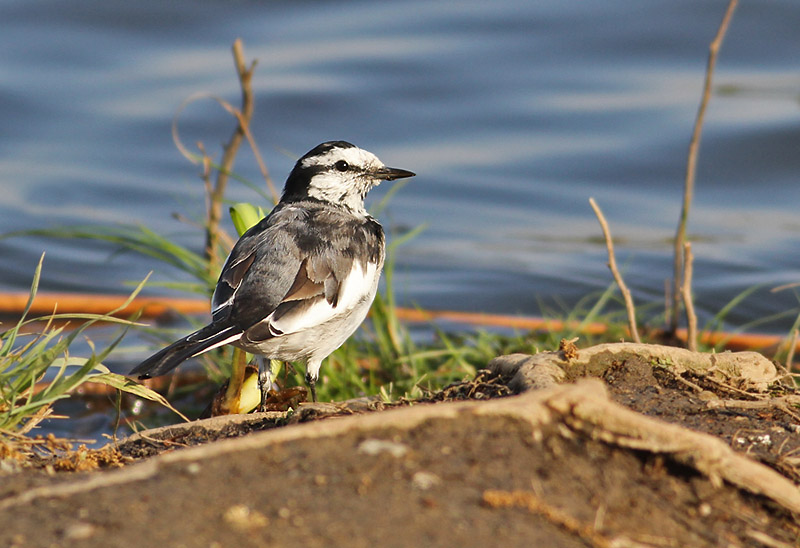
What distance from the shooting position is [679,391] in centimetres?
378

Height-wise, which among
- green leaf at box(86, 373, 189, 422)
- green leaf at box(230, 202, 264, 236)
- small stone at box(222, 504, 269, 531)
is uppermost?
green leaf at box(230, 202, 264, 236)

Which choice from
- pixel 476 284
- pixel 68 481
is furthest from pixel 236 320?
pixel 476 284

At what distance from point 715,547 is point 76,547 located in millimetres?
1488

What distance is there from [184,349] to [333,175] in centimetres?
170

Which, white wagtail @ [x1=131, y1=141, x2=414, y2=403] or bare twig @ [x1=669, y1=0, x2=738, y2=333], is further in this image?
bare twig @ [x1=669, y1=0, x2=738, y2=333]

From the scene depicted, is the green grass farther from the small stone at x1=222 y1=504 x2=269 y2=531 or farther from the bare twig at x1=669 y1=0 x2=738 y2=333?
the bare twig at x1=669 y1=0 x2=738 y2=333

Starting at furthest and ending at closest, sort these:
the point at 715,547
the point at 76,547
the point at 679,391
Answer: the point at 679,391 → the point at 715,547 → the point at 76,547

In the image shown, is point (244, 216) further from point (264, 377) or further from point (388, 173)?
point (388, 173)

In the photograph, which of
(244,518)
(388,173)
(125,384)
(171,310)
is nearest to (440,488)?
(244,518)

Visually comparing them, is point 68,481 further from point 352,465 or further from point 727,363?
point 727,363

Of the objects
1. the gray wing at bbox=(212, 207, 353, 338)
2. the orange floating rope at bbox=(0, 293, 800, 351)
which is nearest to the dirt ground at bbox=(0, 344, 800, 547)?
the gray wing at bbox=(212, 207, 353, 338)

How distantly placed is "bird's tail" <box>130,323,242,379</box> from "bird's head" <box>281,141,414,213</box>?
1.35 m

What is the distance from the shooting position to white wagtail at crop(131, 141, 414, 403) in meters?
4.30

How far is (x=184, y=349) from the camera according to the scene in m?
4.11
